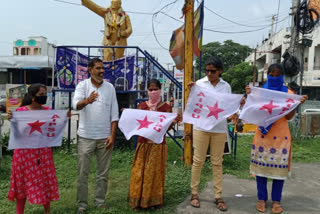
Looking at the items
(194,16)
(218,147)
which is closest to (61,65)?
(194,16)

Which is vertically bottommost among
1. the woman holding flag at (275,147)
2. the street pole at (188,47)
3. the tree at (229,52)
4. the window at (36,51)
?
the woman holding flag at (275,147)

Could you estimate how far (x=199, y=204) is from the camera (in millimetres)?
3701

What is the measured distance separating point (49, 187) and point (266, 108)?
2.63 m

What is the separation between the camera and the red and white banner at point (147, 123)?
339 centimetres

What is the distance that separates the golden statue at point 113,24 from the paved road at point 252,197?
3.78 m

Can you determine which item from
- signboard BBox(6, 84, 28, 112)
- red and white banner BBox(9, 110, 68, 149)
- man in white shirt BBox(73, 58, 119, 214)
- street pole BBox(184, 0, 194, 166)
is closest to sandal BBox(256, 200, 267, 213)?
man in white shirt BBox(73, 58, 119, 214)

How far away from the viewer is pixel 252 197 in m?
4.08

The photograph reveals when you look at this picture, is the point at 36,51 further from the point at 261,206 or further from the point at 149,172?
the point at 261,206

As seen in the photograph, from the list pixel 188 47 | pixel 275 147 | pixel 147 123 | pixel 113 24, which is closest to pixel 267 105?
pixel 275 147

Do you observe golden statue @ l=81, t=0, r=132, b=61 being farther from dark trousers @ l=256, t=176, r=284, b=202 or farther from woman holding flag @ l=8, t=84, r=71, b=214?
dark trousers @ l=256, t=176, r=284, b=202

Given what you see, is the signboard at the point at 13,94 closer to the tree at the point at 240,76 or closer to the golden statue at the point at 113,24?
the golden statue at the point at 113,24

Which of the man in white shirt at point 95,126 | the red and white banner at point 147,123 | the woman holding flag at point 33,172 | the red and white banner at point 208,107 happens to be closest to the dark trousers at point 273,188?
the red and white banner at point 208,107

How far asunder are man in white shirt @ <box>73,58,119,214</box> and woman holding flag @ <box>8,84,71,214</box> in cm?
34

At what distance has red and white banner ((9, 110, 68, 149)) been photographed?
3.11 m
